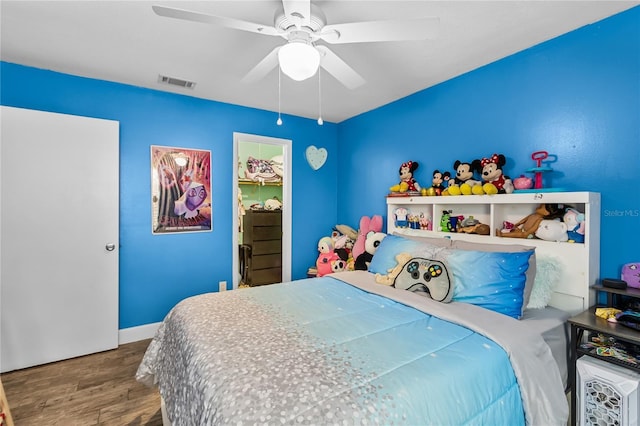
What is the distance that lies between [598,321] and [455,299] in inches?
27.1

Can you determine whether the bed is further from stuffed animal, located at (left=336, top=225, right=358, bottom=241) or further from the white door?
stuffed animal, located at (left=336, top=225, right=358, bottom=241)

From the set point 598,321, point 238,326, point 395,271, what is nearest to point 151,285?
point 238,326

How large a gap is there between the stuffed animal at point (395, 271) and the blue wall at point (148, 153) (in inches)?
75.1

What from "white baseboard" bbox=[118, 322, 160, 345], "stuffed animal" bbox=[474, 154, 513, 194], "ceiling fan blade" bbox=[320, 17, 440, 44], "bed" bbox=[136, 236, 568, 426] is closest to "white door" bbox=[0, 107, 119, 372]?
"white baseboard" bbox=[118, 322, 160, 345]

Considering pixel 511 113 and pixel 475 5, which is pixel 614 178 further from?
pixel 475 5

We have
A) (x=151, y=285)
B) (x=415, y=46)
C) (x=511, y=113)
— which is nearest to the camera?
(x=415, y=46)

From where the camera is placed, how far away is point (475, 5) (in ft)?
5.61

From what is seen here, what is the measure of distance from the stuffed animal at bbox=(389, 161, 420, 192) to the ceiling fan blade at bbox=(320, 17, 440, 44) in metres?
1.68

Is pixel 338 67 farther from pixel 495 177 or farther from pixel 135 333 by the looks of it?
pixel 135 333

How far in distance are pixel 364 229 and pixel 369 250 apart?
1.18 feet

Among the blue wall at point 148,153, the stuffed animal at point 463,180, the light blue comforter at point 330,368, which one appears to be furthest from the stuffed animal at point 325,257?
the light blue comforter at point 330,368

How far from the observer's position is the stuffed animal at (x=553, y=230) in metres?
1.91

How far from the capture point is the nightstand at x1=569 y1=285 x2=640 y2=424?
4.62 ft

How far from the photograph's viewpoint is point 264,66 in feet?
6.03
